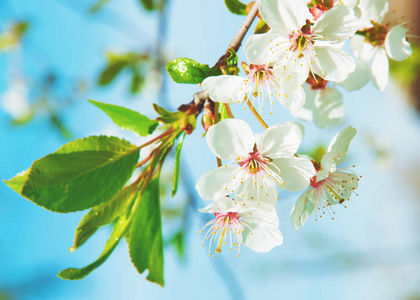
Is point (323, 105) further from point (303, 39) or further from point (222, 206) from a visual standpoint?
point (222, 206)

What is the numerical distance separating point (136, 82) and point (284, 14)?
1.52 metres

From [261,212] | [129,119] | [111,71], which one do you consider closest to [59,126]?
[111,71]

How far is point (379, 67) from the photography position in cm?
81

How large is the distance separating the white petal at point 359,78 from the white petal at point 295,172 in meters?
0.26

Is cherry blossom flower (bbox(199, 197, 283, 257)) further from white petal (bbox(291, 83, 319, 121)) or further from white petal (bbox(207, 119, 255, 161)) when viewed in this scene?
white petal (bbox(291, 83, 319, 121))

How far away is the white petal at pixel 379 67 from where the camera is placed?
802 mm

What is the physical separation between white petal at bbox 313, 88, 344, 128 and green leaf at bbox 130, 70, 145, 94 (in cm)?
131

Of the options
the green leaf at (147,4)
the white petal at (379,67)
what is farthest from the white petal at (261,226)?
the green leaf at (147,4)

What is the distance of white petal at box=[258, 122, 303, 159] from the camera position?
2.16 ft

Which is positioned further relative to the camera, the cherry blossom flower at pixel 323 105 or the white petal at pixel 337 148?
the cherry blossom flower at pixel 323 105

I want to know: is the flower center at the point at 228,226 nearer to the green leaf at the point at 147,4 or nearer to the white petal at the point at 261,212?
the white petal at the point at 261,212

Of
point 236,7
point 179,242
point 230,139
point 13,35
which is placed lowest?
point 230,139

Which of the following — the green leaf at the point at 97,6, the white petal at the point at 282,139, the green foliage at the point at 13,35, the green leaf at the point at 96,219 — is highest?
the green foliage at the point at 13,35

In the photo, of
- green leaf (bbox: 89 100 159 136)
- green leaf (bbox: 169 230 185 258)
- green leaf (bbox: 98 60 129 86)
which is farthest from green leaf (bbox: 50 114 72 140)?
green leaf (bbox: 89 100 159 136)
